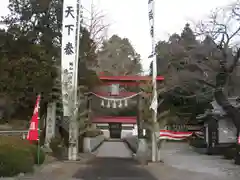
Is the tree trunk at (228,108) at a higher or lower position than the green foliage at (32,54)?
lower

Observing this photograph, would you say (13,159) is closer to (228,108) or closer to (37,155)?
(37,155)

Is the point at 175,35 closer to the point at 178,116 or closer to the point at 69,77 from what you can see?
the point at 178,116

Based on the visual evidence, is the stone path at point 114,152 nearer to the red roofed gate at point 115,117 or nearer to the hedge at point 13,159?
the red roofed gate at point 115,117


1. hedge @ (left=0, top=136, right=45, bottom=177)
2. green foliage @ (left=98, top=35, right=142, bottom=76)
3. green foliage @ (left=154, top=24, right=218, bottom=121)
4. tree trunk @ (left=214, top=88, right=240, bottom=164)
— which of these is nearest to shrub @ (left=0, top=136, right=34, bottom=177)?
hedge @ (left=0, top=136, right=45, bottom=177)

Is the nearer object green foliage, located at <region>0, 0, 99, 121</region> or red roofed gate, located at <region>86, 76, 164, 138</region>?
green foliage, located at <region>0, 0, 99, 121</region>

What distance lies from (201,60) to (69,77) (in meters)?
12.9

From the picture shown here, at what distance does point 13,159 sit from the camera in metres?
11.3

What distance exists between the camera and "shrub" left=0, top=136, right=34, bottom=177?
36.1 feet

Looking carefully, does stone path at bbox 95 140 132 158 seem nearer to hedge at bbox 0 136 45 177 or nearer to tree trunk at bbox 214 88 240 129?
tree trunk at bbox 214 88 240 129

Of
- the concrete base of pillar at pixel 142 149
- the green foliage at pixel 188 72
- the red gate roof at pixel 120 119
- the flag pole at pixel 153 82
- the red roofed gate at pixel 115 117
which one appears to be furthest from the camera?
the red gate roof at pixel 120 119

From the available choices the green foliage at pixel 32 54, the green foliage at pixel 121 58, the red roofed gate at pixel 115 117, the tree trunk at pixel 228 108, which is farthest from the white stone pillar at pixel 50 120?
the green foliage at pixel 121 58

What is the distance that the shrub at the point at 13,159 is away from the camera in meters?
11.0

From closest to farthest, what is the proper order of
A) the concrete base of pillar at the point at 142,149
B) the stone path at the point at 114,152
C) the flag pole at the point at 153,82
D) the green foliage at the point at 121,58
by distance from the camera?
the flag pole at the point at 153,82 < the concrete base of pillar at the point at 142,149 < the stone path at the point at 114,152 < the green foliage at the point at 121,58

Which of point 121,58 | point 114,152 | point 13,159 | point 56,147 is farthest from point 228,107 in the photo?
point 121,58
